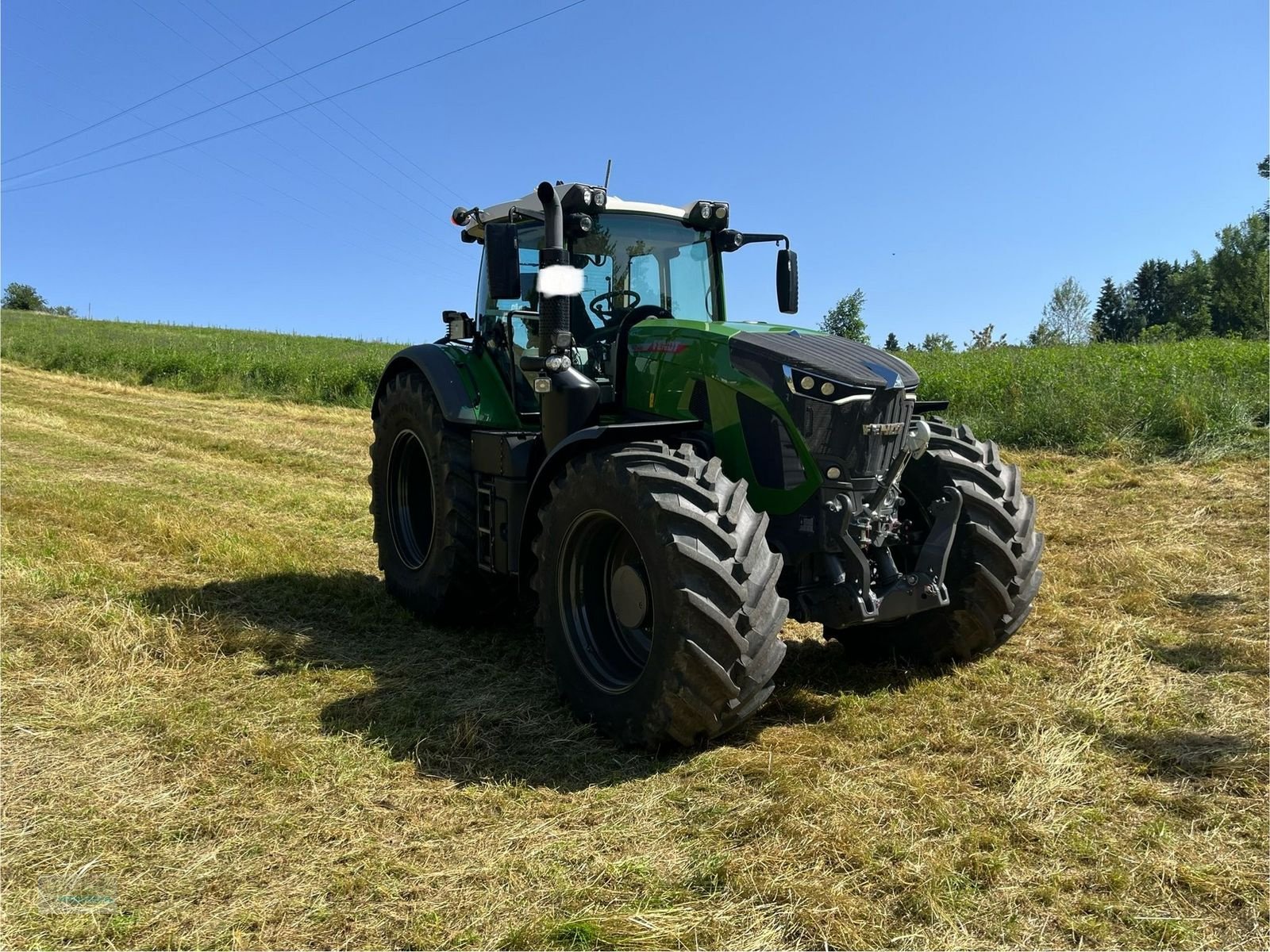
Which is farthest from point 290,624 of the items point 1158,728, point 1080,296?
point 1080,296

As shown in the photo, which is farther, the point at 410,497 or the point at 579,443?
the point at 410,497

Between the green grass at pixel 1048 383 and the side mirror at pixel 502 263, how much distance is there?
830cm

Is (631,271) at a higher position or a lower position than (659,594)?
higher

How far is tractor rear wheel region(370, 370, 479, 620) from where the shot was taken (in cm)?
554

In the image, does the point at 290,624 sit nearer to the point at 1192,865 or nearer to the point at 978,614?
Result: the point at 978,614

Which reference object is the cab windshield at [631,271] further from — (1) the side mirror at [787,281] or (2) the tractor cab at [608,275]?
(1) the side mirror at [787,281]

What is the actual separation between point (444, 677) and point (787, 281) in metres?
2.89

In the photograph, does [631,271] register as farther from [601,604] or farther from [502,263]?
[601,604]

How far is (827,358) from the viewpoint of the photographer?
4.18m

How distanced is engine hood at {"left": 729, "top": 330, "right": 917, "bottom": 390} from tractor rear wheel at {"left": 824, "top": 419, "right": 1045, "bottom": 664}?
0.54 meters

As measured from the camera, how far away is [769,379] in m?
4.13

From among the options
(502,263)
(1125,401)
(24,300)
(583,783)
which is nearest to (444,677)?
(583,783)

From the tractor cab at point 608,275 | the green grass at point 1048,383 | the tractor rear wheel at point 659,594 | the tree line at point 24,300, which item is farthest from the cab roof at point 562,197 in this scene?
the tree line at point 24,300

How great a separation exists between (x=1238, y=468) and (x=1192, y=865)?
7687 mm
